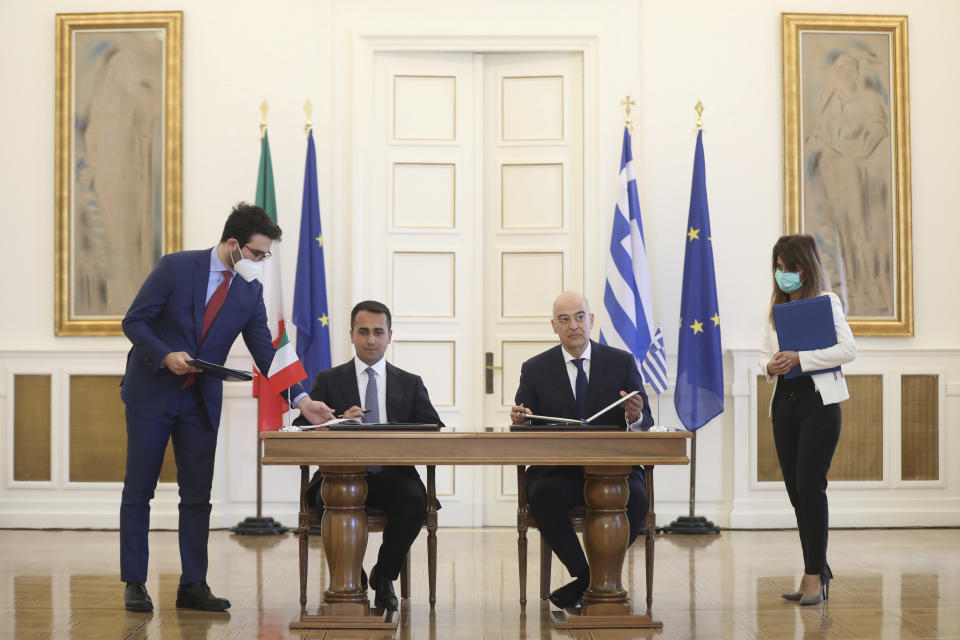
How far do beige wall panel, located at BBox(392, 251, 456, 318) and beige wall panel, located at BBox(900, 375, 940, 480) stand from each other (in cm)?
318

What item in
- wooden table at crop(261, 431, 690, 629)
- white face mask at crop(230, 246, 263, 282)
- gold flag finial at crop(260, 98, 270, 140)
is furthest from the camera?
gold flag finial at crop(260, 98, 270, 140)

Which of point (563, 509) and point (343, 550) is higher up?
point (563, 509)

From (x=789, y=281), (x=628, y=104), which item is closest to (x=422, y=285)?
(x=628, y=104)

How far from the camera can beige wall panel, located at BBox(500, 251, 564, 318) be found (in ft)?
23.3

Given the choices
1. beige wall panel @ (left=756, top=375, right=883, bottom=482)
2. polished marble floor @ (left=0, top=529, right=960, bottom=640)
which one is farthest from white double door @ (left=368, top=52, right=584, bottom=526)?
beige wall panel @ (left=756, top=375, right=883, bottom=482)

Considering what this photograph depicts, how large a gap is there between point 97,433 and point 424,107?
3162mm

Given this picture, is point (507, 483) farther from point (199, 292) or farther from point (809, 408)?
point (199, 292)

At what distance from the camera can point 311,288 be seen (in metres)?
6.69

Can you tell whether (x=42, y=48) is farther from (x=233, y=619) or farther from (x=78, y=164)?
(x=233, y=619)

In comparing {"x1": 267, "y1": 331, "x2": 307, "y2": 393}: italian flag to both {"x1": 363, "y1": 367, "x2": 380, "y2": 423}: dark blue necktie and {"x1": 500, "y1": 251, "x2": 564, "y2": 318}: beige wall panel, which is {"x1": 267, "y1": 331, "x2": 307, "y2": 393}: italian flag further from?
{"x1": 500, "y1": 251, "x2": 564, "y2": 318}: beige wall panel

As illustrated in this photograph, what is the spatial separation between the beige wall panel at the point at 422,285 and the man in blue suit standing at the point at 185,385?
2745 millimetres

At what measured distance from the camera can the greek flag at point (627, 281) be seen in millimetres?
6582

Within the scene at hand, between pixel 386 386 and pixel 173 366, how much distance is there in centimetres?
92

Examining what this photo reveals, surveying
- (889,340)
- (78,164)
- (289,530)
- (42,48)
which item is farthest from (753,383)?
(42,48)
